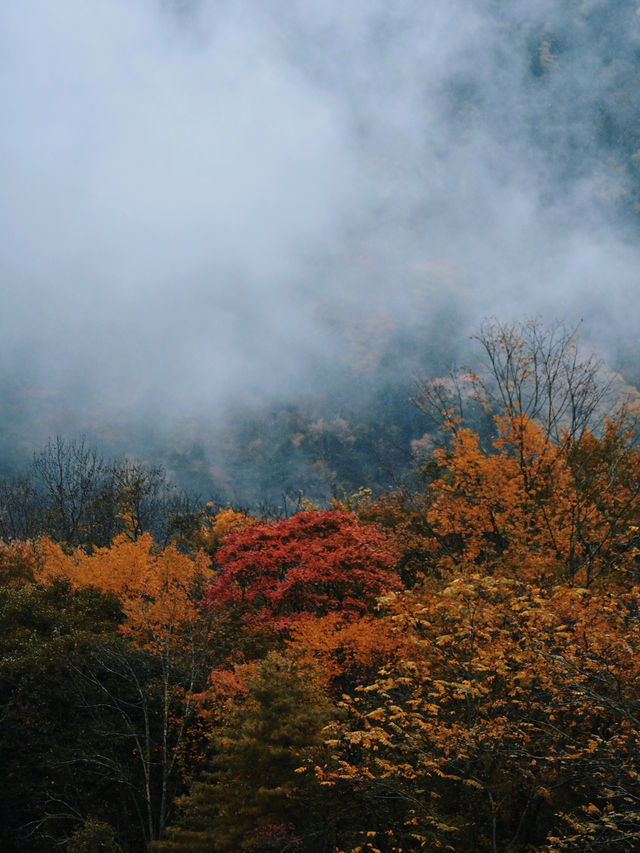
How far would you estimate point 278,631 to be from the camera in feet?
62.5

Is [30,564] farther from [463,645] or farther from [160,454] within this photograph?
[160,454]

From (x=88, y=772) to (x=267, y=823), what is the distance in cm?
917

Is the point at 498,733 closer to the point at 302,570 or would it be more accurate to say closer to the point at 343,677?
the point at 343,677

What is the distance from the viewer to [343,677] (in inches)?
662

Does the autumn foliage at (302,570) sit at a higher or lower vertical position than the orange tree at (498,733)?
higher

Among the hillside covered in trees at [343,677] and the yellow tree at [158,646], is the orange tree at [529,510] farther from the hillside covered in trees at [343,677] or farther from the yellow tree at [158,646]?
the yellow tree at [158,646]

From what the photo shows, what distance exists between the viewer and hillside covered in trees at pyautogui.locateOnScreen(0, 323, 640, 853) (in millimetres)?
10508

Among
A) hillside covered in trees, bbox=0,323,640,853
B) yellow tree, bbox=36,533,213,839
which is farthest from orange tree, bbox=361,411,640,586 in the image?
yellow tree, bbox=36,533,213,839

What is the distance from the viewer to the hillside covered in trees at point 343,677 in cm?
1051

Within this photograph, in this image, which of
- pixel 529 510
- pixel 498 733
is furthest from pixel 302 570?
pixel 498 733

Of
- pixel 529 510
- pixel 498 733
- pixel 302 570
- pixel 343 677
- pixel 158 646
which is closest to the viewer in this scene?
pixel 498 733

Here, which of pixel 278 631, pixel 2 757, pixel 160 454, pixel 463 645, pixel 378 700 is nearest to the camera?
pixel 463 645

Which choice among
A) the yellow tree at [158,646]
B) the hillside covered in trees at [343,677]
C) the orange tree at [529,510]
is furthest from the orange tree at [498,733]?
the yellow tree at [158,646]

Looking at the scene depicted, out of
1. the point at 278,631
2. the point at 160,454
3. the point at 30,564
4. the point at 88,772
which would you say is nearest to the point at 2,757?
the point at 88,772
